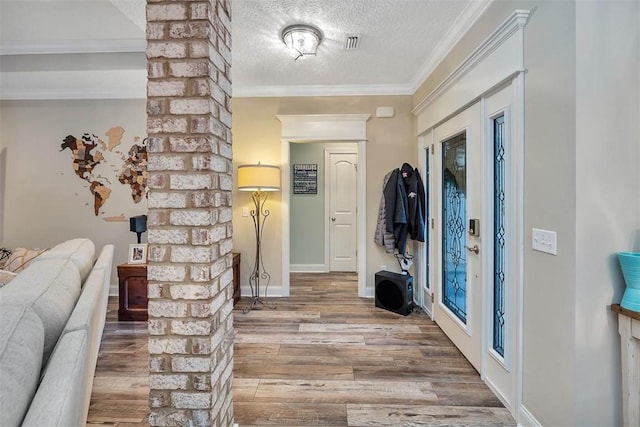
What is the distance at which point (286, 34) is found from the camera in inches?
101

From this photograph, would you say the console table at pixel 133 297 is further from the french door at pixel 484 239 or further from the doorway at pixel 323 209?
the french door at pixel 484 239

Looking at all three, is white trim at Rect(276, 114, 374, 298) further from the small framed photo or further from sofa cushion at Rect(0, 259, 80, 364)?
sofa cushion at Rect(0, 259, 80, 364)

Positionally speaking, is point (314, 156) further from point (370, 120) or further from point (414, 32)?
point (414, 32)

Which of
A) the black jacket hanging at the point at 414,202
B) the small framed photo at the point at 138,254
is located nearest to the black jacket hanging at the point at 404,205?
the black jacket hanging at the point at 414,202

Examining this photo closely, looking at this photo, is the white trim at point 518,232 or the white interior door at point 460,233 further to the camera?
the white interior door at point 460,233

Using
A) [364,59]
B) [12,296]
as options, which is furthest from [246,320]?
[364,59]

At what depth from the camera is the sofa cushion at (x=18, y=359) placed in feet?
2.83

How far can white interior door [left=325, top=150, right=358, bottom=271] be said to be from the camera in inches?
213

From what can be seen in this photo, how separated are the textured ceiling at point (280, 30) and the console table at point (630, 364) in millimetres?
1990

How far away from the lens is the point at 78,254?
1901 millimetres

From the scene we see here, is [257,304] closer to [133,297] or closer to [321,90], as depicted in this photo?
[133,297]

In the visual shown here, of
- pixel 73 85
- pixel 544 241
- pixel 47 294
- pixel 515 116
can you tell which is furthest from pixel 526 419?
pixel 73 85

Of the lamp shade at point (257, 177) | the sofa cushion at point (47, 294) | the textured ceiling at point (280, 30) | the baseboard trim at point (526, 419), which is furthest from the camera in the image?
the lamp shade at point (257, 177)

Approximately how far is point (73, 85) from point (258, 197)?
2624 millimetres
